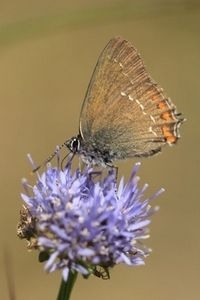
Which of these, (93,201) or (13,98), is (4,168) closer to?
(13,98)

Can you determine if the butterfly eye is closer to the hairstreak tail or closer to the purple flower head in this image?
the hairstreak tail

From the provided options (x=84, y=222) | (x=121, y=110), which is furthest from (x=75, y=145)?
(x=84, y=222)

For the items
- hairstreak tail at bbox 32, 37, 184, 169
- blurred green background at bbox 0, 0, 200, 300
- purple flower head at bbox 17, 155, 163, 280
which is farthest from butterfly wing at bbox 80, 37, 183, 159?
blurred green background at bbox 0, 0, 200, 300

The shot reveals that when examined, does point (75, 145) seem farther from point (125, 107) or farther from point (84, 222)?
point (84, 222)

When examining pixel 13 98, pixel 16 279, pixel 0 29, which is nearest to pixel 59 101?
pixel 13 98

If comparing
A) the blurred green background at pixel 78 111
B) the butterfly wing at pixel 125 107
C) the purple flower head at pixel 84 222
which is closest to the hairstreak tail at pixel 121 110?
the butterfly wing at pixel 125 107
